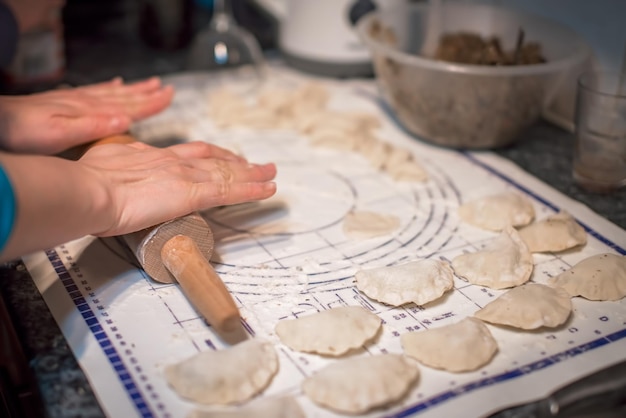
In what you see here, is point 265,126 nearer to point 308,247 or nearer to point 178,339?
point 308,247

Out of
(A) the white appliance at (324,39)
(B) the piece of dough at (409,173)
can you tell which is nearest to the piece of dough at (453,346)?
(B) the piece of dough at (409,173)

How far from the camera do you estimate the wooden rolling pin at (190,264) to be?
2.39 feet

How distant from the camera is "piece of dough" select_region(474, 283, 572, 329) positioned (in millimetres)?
770

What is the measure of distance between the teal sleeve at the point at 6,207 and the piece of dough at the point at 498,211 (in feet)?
2.02

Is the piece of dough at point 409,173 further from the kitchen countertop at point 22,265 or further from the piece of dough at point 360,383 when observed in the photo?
the piece of dough at point 360,383

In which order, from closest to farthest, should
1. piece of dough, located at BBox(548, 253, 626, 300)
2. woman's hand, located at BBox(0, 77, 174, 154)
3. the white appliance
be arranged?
piece of dough, located at BBox(548, 253, 626, 300) < woman's hand, located at BBox(0, 77, 174, 154) < the white appliance

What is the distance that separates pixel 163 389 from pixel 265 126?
2.23 feet

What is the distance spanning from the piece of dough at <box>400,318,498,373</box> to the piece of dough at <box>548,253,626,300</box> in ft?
0.50

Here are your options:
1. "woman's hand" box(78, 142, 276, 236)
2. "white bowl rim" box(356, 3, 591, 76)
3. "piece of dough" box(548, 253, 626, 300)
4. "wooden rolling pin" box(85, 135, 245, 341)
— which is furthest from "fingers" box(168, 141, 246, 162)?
"piece of dough" box(548, 253, 626, 300)

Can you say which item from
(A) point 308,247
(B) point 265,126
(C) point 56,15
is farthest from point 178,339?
(C) point 56,15

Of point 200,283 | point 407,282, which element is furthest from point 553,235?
point 200,283

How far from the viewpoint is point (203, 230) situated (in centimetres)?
84

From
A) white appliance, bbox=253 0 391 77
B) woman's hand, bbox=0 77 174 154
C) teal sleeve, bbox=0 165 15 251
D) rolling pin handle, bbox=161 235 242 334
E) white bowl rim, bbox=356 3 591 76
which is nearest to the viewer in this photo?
teal sleeve, bbox=0 165 15 251

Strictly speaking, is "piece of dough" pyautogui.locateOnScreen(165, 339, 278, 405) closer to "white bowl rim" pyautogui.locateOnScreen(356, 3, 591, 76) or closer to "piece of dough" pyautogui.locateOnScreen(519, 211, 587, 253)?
"piece of dough" pyautogui.locateOnScreen(519, 211, 587, 253)
